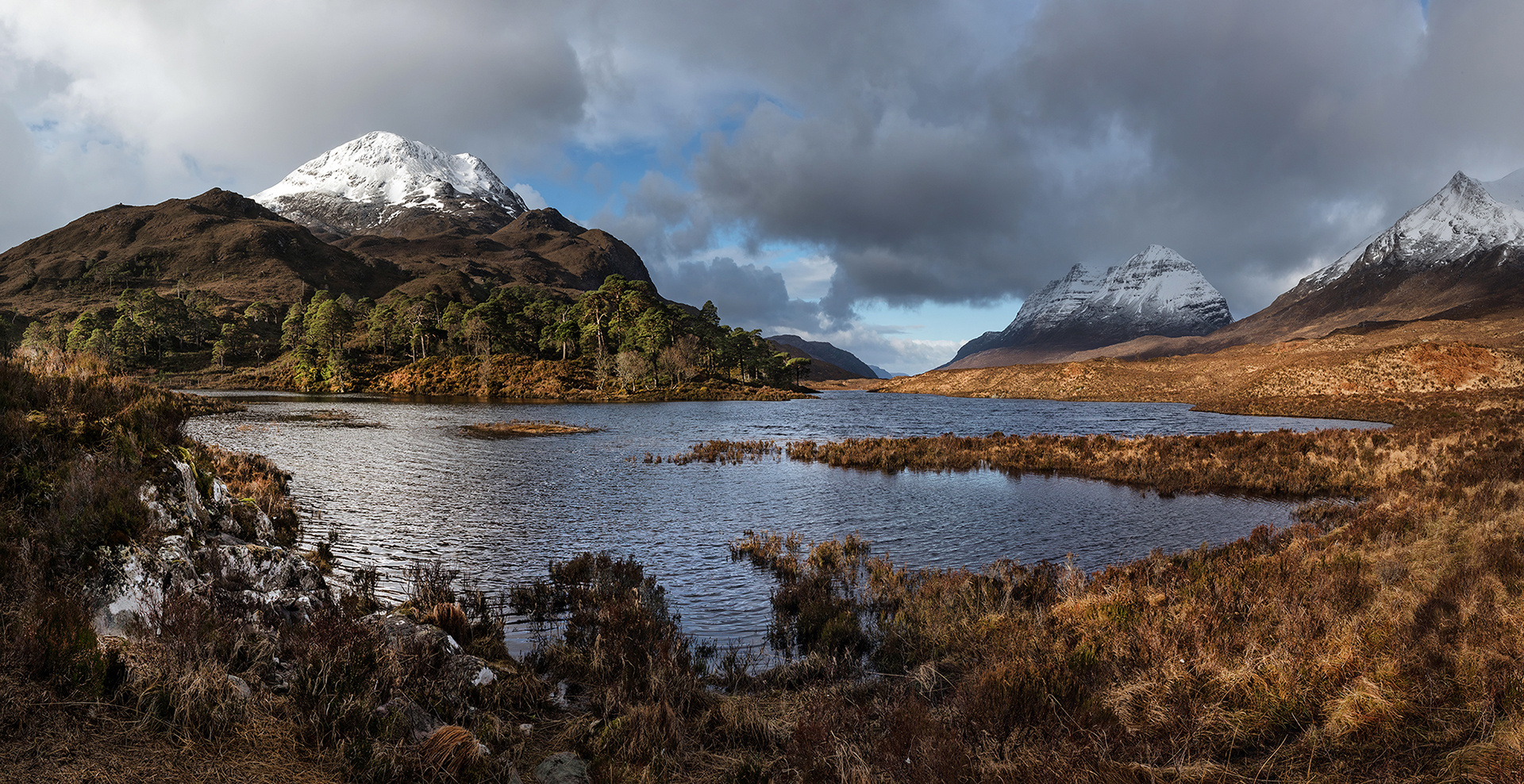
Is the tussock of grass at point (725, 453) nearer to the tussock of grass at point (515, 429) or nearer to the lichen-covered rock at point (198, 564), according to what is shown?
the tussock of grass at point (515, 429)

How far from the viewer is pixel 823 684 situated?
8.34m

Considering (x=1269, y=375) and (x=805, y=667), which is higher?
(x=1269, y=375)

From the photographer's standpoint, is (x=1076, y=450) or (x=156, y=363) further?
(x=156, y=363)

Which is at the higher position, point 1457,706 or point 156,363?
point 156,363

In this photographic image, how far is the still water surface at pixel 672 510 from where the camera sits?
15.2 meters

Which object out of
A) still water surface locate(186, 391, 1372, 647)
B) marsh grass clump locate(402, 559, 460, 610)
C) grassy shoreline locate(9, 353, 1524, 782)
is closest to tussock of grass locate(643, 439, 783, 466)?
still water surface locate(186, 391, 1372, 647)

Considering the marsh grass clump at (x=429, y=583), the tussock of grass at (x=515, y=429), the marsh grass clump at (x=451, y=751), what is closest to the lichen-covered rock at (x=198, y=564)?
the marsh grass clump at (x=429, y=583)

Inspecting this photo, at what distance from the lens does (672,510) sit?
2112cm

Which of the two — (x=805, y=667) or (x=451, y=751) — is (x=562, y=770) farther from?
(x=805, y=667)

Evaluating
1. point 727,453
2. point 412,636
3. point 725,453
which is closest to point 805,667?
point 412,636

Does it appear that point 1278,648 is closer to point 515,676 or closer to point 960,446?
point 515,676

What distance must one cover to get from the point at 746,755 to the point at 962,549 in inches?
462

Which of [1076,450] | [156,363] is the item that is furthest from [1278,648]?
[156,363]

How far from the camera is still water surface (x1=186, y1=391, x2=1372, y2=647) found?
49.8 feet
